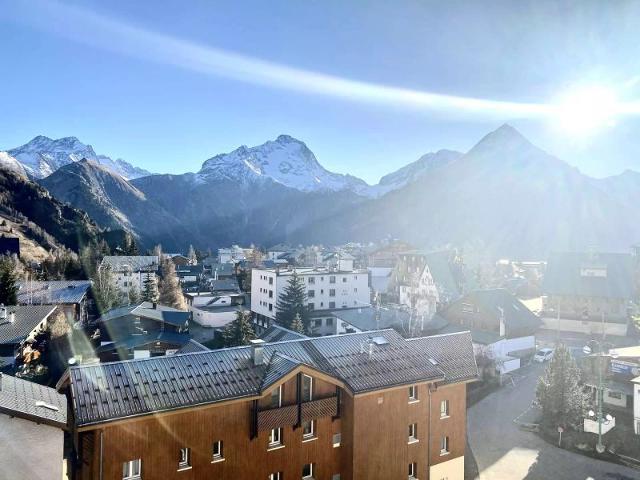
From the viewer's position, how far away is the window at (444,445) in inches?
833

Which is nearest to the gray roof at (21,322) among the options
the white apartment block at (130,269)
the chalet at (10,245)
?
the white apartment block at (130,269)

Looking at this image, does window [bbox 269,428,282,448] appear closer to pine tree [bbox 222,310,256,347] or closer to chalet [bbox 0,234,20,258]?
pine tree [bbox 222,310,256,347]

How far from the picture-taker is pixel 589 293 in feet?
167

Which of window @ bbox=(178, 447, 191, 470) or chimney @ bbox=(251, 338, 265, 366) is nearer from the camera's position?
window @ bbox=(178, 447, 191, 470)

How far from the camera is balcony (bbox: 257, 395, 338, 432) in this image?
16.7 metres

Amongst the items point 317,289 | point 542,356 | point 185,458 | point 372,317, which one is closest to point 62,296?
point 317,289

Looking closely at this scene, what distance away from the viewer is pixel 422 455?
2028 centimetres

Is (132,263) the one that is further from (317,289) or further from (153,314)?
(153,314)

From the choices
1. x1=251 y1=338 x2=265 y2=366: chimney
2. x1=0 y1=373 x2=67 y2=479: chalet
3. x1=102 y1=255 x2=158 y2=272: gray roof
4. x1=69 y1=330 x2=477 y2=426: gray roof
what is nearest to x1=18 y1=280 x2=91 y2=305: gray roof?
x1=102 y1=255 x2=158 y2=272: gray roof

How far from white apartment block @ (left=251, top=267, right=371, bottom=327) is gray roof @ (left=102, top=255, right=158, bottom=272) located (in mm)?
→ 34690

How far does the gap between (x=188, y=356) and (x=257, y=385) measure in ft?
9.95

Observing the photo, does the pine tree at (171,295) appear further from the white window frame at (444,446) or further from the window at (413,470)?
the window at (413,470)

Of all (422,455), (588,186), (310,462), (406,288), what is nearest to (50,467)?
(310,462)

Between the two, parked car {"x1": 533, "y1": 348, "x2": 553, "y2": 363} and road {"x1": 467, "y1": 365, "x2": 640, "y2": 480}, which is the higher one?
parked car {"x1": 533, "y1": 348, "x2": 553, "y2": 363}
